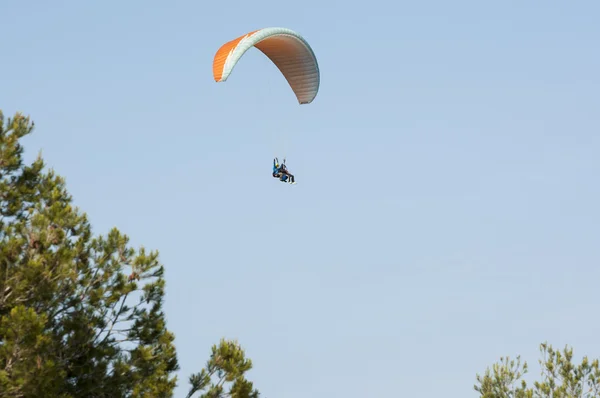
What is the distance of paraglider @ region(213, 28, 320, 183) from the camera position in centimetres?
2727

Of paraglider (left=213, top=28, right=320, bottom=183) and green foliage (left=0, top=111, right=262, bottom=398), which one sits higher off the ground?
paraglider (left=213, top=28, right=320, bottom=183)

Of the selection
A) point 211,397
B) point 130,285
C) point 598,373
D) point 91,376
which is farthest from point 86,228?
point 598,373

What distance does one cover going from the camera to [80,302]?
20.4 meters

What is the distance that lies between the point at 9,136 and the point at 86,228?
2.77 m

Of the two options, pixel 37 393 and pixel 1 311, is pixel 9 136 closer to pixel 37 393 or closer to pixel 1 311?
pixel 1 311

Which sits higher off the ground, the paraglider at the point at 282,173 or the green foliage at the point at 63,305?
the paraglider at the point at 282,173

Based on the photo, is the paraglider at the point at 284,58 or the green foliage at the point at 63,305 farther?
the paraglider at the point at 284,58

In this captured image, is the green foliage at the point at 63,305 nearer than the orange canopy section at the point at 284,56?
Yes

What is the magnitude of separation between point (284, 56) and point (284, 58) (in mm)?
117

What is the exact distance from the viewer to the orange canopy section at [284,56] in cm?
2727

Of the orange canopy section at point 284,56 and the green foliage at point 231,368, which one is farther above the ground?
the orange canopy section at point 284,56

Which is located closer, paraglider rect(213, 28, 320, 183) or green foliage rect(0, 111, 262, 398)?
green foliage rect(0, 111, 262, 398)

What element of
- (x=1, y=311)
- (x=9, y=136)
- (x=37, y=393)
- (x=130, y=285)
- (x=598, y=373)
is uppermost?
(x=598, y=373)

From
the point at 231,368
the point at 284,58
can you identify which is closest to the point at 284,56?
the point at 284,58
